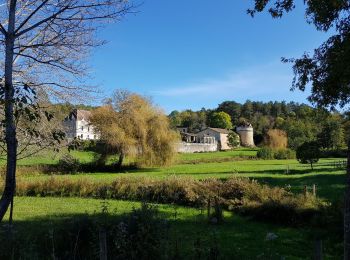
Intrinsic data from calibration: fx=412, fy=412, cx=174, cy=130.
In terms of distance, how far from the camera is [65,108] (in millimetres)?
8312

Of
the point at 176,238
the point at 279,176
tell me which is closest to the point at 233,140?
the point at 279,176

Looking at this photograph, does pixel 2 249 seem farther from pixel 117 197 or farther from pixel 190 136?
pixel 190 136

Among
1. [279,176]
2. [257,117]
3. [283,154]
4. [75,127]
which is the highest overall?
[257,117]

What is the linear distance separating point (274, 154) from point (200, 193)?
6340cm

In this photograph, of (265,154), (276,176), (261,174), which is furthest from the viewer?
(265,154)

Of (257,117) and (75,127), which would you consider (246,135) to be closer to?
(257,117)

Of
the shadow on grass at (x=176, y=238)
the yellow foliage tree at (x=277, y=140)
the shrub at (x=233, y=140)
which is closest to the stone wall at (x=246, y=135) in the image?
the shrub at (x=233, y=140)

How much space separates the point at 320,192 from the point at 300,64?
17.9 metres

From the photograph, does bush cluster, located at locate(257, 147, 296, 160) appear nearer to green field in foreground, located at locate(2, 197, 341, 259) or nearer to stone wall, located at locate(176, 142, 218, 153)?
stone wall, located at locate(176, 142, 218, 153)

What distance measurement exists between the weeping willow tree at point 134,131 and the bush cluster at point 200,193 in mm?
16703

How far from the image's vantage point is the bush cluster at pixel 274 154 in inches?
3120

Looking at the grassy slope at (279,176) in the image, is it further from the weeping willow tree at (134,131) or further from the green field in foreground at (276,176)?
the weeping willow tree at (134,131)

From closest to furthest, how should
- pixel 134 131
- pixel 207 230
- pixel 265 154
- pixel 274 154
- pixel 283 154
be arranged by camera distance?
pixel 207 230 < pixel 134 131 < pixel 265 154 < pixel 274 154 < pixel 283 154

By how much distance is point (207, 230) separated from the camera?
1484cm
